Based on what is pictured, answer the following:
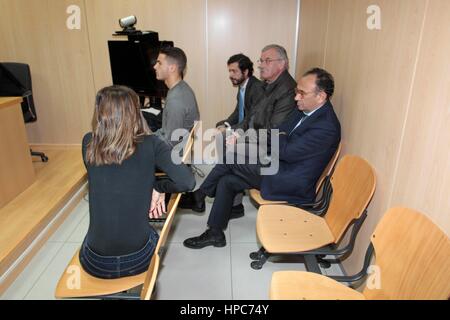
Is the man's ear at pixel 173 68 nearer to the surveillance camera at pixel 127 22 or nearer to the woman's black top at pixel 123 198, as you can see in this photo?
the surveillance camera at pixel 127 22

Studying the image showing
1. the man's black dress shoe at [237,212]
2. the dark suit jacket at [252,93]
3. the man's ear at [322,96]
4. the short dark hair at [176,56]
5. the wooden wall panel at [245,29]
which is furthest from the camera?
the wooden wall panel at [245,29]

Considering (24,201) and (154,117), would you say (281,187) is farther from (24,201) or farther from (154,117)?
(24,201)

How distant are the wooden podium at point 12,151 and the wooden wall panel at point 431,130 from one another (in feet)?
9.66

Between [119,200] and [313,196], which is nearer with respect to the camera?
[119,200]

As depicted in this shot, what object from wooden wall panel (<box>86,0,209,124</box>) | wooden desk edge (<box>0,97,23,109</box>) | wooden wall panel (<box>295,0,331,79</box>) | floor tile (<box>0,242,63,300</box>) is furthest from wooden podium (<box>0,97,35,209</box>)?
wooden wall panel (<box>295,0,331,79</box>)

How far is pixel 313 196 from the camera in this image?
7.36 ft

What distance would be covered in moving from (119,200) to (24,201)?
2041 millimetres

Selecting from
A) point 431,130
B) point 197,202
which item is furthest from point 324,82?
point 197,202

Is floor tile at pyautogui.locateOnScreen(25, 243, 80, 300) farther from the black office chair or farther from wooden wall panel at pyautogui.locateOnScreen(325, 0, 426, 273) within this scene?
wooden wall panel at pyautogui.locateOnScreen(325, 0, 426, 273)

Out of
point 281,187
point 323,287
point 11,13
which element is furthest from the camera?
point 11,13

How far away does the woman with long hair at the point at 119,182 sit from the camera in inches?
56.9

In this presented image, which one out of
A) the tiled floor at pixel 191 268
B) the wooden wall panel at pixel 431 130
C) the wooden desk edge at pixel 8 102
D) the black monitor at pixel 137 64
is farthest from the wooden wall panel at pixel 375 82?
the wooden desk edge at pixel 8 102

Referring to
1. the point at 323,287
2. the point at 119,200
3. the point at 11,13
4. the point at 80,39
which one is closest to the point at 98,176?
the point at 119,200

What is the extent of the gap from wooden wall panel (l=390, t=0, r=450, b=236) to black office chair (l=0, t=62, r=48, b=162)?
144 inches
